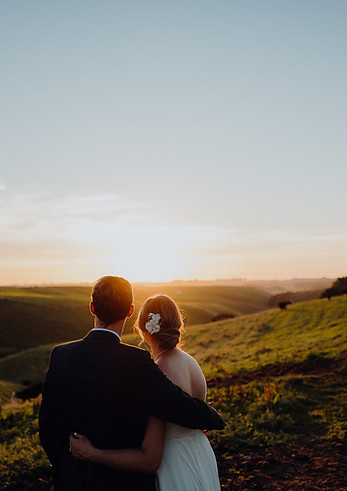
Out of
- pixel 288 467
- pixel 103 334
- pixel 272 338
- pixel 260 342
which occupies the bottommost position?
pixel 260 342

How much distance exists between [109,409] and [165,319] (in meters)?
0.87

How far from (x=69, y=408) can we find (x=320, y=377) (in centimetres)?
1220

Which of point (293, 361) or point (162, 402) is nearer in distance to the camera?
point (162, 402)

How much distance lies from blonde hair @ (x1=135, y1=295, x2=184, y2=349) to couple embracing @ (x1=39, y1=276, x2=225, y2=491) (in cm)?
37

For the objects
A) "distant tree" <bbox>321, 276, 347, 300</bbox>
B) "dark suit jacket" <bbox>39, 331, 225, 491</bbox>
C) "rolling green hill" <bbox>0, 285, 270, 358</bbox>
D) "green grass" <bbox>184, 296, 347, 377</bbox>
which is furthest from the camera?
"rolling green hill" <bbox>0, 285, 270, 358</bbox>

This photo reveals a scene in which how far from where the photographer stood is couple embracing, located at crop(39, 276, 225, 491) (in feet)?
10.0

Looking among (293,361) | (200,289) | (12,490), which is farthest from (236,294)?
(12,490)

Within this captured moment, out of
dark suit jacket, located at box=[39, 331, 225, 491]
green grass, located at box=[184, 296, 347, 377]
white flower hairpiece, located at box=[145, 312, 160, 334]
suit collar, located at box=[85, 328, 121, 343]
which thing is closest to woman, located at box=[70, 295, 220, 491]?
white flower hairpiece, located at box=[145, 312, 160, 334]

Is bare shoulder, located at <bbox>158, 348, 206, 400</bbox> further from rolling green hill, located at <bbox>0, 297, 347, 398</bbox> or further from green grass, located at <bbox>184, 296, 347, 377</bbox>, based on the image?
rolling green hill, located at <bbox>0, 297, 347, 398</bbox>

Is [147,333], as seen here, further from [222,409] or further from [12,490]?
[222,409]

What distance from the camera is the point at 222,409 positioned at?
436 inches

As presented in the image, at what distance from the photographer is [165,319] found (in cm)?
362

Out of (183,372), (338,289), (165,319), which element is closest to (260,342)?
(338,289)

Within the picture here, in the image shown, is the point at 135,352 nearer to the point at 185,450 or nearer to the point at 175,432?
the point at 175,432
